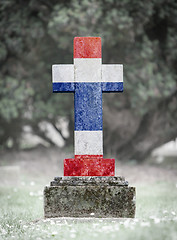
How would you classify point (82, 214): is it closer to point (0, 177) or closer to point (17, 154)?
point (0, 177)

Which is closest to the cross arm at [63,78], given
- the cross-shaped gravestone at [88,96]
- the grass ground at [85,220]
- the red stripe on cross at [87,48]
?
the cross-shaped gravestone at [88,96]

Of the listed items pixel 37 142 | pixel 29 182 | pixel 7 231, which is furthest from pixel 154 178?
pixel 7 231

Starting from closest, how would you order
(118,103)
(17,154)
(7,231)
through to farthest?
1. (7,231)
2. (118,103)
3. (17,154)

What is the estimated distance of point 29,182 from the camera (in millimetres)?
8555

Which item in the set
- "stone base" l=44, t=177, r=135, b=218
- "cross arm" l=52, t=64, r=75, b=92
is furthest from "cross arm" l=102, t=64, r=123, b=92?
"stone base" l=44, t=177, r=135, b=218

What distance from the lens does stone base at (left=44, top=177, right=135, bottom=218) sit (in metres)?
4.04

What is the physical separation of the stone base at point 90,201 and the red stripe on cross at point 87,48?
1685mm

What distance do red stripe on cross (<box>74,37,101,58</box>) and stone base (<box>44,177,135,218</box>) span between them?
169 centimetres

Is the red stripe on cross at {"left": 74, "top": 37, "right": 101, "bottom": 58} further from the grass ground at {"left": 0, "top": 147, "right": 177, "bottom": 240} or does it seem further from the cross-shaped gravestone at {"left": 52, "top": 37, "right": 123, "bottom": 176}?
the grass ground at {"left": 0, "top": 147, "right": 177, "bottom": 240}

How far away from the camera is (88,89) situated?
176 inches

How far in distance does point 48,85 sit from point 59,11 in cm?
248

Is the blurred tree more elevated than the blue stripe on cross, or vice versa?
the blurred tree

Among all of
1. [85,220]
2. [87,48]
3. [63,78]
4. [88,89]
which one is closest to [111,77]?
[88,89]

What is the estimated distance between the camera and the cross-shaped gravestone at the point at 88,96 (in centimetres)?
437
